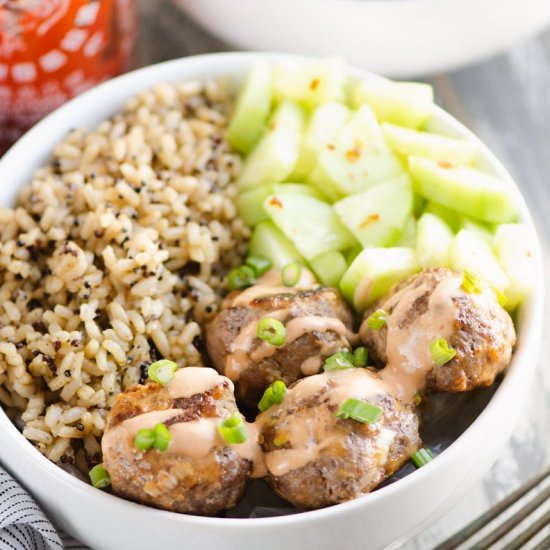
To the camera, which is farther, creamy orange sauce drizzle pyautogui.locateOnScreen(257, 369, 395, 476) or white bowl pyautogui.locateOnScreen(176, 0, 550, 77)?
white bowl pyautogui.locateOnScreen(176, 0, 550, 77)

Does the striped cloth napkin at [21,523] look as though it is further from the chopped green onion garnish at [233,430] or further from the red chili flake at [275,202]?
the red chili flake at [275,202]

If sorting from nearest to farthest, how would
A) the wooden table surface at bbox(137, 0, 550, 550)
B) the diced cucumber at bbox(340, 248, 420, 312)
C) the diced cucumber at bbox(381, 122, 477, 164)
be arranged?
the diced cucumber at bbox(340, 248, 420, 312)
the diced cucumber at bbox(381, 122, 477, 164)
the wooden table surface at bbox(137, 0, 550, 550)

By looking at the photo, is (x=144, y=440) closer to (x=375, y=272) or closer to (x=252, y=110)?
(x=375, y=272)

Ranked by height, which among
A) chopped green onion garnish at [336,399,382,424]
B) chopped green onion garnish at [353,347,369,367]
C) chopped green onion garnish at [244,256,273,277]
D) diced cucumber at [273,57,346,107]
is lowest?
chopped green onion garnish at [244,256,273,277]

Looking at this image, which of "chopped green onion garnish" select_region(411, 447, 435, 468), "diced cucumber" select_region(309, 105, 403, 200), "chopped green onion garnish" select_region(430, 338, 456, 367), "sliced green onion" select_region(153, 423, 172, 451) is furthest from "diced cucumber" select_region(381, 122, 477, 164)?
"sliced green onion" select_region(153, 423, 172, 451)

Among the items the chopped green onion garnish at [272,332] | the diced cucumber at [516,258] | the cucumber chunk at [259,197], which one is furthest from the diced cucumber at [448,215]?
the chopped green onion garnish at [272,332]

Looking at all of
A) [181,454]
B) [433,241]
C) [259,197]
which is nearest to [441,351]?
[433,241]

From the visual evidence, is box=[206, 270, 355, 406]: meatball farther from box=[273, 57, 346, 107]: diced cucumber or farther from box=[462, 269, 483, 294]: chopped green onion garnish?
box=[273, 57, 346, 107]: diced cucumber
